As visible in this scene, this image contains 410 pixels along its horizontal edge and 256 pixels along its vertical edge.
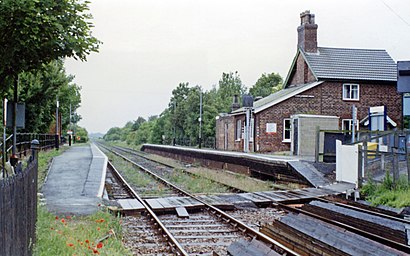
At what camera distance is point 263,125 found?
29.7 metres

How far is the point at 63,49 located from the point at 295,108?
21880 millimetres

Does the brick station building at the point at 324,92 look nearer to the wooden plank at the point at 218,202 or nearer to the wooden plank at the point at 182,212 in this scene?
the wooden plank at the point at 218,202

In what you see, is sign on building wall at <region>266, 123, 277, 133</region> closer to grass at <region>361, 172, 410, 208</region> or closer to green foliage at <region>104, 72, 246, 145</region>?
grass at <region>361, 172, 410, 208</region>

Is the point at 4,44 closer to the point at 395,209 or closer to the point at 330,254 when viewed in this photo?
the point at 330,254

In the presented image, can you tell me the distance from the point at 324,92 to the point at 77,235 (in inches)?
986

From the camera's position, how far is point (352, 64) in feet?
108

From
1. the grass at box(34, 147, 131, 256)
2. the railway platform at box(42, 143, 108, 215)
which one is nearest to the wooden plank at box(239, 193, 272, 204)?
the railway platform at box(42, 143, 108, 215)

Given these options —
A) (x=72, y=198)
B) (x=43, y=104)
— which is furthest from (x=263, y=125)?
(x=72, y=198)

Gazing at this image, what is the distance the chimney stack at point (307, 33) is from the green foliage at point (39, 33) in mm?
25003

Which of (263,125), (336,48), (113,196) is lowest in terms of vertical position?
(113,196)

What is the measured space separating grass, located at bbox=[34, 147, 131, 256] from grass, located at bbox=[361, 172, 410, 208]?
5.90m

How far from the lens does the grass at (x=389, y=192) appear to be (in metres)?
10.8

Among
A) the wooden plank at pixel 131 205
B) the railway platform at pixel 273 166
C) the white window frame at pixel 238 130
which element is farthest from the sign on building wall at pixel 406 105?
the white window frame at pixel 238 130

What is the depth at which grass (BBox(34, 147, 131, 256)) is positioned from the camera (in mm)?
6824
